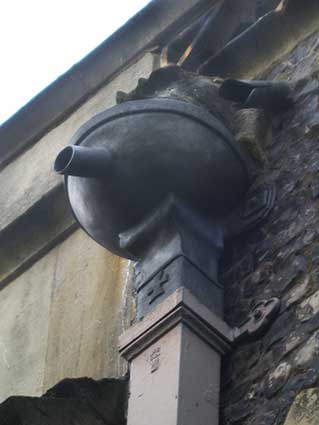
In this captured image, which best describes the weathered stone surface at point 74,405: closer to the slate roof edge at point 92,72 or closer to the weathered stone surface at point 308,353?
the weathered stone surface at point 308,353

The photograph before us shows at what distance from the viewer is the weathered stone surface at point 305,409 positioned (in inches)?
169

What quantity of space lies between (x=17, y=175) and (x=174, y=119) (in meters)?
2.18

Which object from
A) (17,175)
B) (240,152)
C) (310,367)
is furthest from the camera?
(17,175)

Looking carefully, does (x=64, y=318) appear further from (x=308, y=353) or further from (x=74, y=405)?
(x=308, y=353)

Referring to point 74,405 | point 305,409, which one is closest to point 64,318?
point 74,405

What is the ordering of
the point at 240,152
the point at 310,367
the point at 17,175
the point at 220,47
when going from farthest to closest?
the point at 17,175, the point at 220,47, the point at 240,152, the point at 310,367

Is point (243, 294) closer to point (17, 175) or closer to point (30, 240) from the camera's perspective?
point (30, 240)

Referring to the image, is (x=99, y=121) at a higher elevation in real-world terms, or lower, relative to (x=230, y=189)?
higher

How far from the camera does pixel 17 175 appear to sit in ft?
24.1

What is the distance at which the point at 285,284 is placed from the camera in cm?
487

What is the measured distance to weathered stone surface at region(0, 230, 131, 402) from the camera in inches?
228

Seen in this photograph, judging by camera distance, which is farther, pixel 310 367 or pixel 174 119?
pixel 174 119

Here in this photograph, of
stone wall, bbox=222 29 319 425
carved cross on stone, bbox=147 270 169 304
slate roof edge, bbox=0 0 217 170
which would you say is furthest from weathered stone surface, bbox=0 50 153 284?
carved cross on stone, bbox=147 270 169 304

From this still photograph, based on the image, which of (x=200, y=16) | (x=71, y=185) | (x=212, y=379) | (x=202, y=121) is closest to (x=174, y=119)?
(x=202, y=121)
